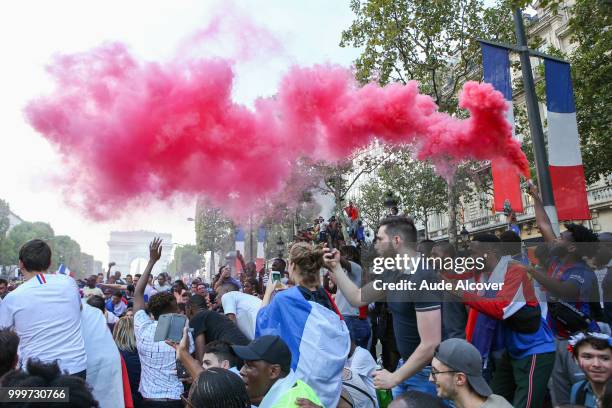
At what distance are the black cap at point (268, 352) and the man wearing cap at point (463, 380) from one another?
35.9 inches

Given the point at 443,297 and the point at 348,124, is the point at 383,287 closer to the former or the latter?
the point at 443,297

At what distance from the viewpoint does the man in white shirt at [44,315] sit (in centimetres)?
340

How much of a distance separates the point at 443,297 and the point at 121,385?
270cm

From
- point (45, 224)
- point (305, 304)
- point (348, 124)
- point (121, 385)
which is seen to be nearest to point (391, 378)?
point (305, 304)

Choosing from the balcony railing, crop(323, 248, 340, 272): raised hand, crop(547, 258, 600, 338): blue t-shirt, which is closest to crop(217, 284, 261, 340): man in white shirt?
crop(323, 248, 340, 272): raised hand

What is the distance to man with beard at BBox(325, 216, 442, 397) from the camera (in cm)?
316

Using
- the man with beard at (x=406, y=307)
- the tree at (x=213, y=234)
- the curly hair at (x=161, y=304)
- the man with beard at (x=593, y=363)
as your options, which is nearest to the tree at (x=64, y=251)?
the tree at (x=213, y=234)

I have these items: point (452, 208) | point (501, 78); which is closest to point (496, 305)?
point (501, 78)

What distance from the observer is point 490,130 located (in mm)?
10102

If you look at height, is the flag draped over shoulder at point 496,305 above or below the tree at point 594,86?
below

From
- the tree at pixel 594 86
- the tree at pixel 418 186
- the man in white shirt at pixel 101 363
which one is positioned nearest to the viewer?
the man in white shirt at pixel 101 363

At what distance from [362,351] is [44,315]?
2.71m

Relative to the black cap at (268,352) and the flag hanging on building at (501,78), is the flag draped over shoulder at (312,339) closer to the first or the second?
the black cap at (268,352)

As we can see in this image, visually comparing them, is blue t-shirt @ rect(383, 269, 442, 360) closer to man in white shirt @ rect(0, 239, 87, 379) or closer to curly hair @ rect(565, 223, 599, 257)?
curly hair @ rect(565, 223, 599, 257)
